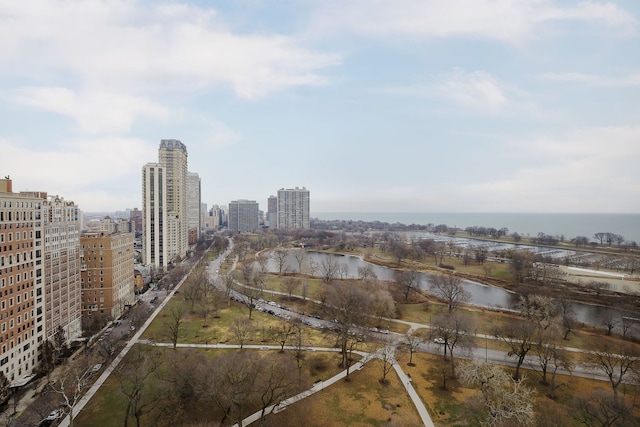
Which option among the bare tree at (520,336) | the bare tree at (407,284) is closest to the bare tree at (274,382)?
the bare tree at (520,336)

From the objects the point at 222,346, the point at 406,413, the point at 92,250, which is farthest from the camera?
the point at 92,250

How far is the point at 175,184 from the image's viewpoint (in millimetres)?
92875

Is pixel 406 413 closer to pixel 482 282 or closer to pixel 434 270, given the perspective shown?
pixel 482 282

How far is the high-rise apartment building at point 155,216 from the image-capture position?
81.4 meters

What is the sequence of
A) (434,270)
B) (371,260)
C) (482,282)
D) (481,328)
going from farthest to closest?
(371,260) < (434,270) < (482,282) < (481,328)

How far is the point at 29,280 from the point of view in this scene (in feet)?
104

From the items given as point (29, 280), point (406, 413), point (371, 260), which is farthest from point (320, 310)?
point (371, 260)

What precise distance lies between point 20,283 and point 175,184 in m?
65.3

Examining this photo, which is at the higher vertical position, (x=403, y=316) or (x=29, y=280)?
(x=29, y=280)

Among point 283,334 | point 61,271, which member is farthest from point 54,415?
point 61,271

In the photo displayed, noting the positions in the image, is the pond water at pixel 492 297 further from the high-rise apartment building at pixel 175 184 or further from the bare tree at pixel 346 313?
the high-rise apartment building at pixel 175 184

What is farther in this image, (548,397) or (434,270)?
(434,270)

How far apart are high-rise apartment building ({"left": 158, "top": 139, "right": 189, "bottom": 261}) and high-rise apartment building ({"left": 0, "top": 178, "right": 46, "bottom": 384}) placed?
179ft

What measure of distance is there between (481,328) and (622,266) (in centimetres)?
6727
